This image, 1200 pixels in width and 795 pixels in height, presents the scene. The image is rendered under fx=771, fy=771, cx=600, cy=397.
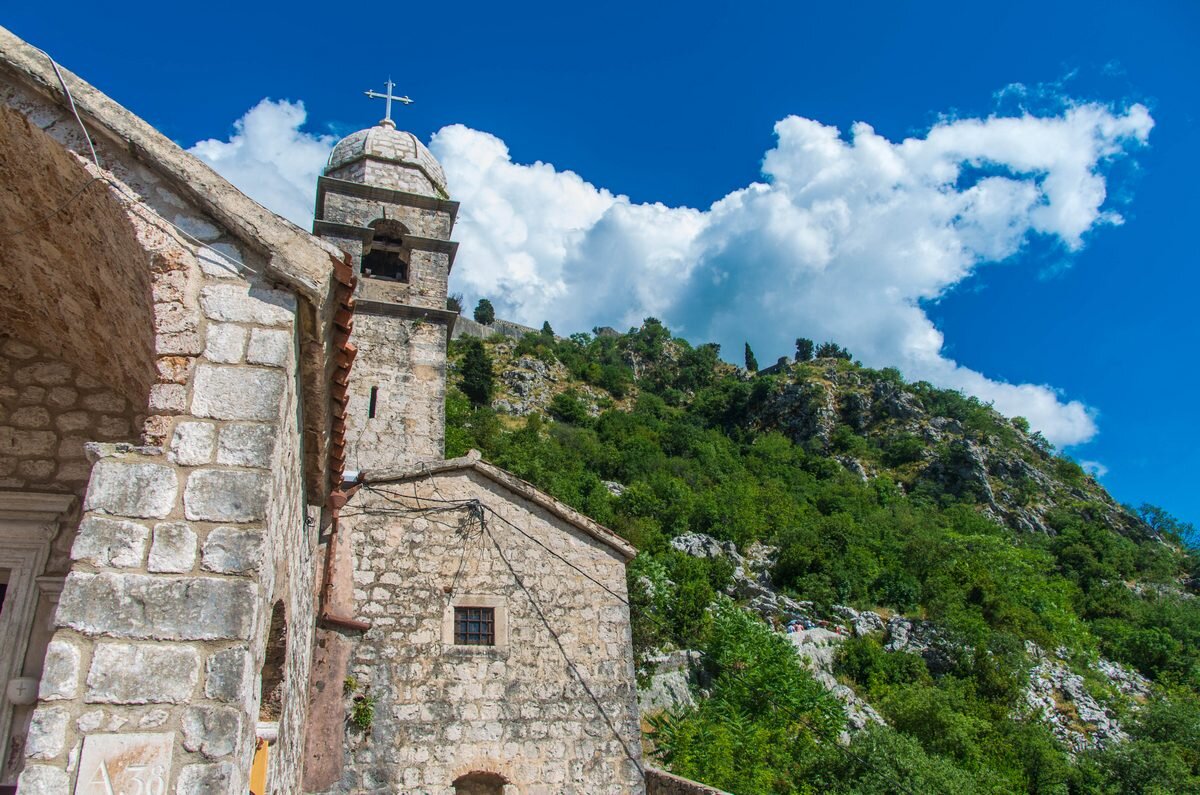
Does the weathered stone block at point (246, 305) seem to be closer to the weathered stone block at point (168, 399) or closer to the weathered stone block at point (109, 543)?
the weathered stone block at point (168, 399)

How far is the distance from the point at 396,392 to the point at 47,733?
34.5ft

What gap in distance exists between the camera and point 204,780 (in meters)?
2.92

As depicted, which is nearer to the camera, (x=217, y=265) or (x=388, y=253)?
(x=217, y=265)

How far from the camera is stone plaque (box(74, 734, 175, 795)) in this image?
282 centimetres

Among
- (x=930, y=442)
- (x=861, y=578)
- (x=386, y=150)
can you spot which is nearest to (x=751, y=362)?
(x=930, y=442)

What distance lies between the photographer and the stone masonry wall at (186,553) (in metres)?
2.92

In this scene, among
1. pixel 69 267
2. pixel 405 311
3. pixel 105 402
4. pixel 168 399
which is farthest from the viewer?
pixel 405 311

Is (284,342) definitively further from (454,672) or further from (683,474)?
(683,474)

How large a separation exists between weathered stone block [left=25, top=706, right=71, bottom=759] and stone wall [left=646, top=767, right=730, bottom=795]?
7.19 m

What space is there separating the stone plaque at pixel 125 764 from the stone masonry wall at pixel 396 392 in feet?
30.4

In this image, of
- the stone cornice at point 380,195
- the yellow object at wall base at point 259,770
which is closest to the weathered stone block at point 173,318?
the yellow object at wall base at point 259,770

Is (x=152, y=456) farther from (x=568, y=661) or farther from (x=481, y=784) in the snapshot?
(x=568, y=661)

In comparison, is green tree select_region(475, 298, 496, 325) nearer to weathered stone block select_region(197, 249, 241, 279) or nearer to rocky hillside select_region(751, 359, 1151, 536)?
rocky hillside select_region(751, 359, 1151, 536)

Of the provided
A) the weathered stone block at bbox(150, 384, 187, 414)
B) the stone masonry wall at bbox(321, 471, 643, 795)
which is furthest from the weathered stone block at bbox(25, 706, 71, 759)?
the stone masonry wall at bbox(321, 471, 643, 795)
